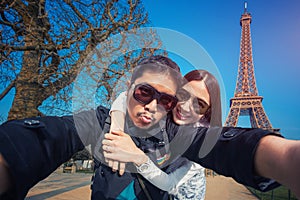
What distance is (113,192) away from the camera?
1038mm

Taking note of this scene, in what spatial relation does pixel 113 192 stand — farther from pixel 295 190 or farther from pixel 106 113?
pixel 295 190

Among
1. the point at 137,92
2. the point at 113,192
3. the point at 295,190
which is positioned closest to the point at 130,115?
the point at 137,92

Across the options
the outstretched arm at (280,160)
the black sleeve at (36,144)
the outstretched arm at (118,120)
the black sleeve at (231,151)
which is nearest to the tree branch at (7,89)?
the outstretched arm at (118,120)

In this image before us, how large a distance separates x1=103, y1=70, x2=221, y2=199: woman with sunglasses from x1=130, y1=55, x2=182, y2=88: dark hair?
12 centimetres

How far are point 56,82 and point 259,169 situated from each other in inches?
202

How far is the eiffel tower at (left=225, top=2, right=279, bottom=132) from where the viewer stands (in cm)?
2711

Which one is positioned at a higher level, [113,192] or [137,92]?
[137,92]

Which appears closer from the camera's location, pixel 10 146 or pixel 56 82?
pixel 10 146

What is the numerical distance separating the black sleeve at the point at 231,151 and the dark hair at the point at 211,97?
0.78 m

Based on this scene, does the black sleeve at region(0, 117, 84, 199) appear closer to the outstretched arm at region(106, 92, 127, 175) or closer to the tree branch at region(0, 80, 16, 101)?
the outstretched arm at region(106, 92, 127, 175)

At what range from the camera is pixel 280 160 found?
584 millimetres

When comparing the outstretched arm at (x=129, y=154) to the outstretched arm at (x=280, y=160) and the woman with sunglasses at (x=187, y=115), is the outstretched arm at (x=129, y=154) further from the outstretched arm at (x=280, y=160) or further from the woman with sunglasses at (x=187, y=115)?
the outstretched arm at (x=280, y=160)

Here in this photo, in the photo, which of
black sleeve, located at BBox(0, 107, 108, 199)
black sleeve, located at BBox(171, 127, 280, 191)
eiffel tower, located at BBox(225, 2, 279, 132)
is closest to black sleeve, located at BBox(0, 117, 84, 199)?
black sleeve, located at BBox(0, 107, 108, 199)

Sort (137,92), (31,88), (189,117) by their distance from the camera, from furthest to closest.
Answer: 1. (31,88)
2. (189,117)
3. (137,92)
